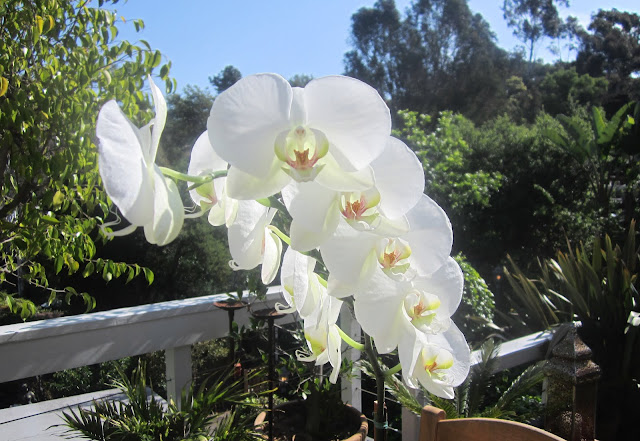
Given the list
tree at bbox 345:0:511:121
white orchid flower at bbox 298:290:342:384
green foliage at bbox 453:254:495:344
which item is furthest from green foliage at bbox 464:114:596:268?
tree at bbox 345:0:511:121

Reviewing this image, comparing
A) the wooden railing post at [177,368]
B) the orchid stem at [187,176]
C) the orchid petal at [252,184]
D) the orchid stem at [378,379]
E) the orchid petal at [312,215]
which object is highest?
the orchid stem at [187,176]

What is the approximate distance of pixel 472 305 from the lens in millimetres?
3639

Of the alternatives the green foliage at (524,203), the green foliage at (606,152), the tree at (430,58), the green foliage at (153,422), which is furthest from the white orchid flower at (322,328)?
the tree at (430,58)

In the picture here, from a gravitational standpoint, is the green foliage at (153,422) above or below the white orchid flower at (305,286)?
below

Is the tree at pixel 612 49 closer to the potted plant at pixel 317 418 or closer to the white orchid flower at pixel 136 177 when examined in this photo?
the potted plant at pixel 317 418

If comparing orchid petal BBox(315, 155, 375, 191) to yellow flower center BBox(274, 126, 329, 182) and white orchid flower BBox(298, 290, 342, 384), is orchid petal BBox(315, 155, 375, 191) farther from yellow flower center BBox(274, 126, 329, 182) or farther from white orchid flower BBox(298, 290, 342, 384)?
white orchid flower BBox(298, 290, 342, 384)

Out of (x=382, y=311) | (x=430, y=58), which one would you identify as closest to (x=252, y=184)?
(x=382, y=311)

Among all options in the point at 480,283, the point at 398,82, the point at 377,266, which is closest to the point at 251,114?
the point at 377,266

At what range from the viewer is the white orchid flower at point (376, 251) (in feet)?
1.14

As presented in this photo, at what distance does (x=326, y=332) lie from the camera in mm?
447

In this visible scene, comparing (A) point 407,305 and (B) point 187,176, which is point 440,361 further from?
(B) point 187,176

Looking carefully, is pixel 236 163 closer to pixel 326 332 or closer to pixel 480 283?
pixel 326 332

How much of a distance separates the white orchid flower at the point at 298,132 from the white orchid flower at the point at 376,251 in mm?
52

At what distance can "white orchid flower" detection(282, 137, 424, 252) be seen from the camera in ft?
1.05
